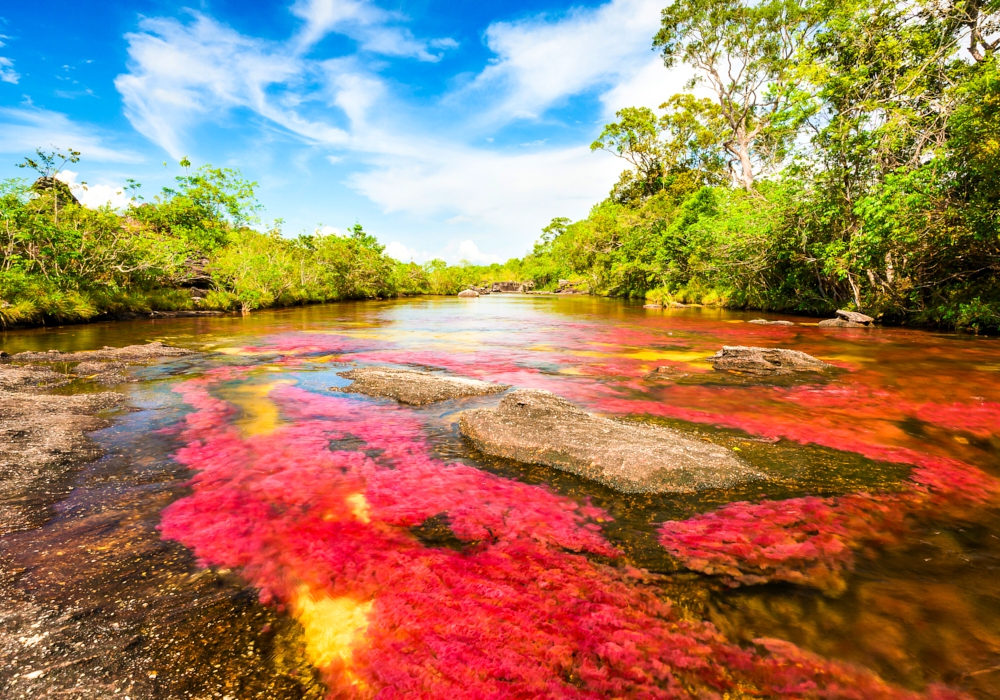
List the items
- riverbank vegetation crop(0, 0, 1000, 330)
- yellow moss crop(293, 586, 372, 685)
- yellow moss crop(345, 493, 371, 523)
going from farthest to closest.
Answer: riverbank vegetation crop(0, 0, 1000, 330) → yellow moss crop(345, 493, 371, 523) → yellow moss crop(293, 586, 372, 685)

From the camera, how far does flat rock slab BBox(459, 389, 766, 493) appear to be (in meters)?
4.13

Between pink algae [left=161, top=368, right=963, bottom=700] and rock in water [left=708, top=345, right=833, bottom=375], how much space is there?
Answer: 737 centimetres

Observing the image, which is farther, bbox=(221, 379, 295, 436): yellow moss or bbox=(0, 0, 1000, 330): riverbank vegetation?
bbox=(0, 0, 1000, 330): riverbank vegetation

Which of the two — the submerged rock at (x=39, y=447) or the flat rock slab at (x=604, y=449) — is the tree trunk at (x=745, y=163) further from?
the submerged rock at (x=39, y=447)

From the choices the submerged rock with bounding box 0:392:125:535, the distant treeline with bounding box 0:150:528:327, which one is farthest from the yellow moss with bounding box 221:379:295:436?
the distant treeline with bounding box 0:150:528:327

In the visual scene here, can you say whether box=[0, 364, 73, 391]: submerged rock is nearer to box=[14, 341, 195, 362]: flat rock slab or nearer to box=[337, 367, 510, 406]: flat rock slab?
box=[14, 341, 195, 362]: flat rock slab

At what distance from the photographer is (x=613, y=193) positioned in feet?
181

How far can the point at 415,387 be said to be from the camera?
7.36 m

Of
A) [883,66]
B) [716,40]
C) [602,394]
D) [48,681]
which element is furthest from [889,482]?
[716,40]

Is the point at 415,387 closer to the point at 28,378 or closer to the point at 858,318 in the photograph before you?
the point at 28,378

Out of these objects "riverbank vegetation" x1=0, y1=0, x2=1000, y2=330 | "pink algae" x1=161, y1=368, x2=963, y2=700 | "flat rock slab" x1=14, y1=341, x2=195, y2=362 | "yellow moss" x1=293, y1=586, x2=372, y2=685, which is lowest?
"yellow moss" x1=293, y1=586, x2=372, y2=685

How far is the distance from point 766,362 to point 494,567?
8.82 meters

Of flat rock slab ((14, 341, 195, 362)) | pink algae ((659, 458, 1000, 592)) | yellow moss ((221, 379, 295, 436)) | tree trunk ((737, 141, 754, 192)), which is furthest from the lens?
tree trunk ((737, 141, 754, 192))

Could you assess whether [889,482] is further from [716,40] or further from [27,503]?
[716,40]
